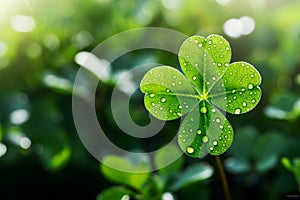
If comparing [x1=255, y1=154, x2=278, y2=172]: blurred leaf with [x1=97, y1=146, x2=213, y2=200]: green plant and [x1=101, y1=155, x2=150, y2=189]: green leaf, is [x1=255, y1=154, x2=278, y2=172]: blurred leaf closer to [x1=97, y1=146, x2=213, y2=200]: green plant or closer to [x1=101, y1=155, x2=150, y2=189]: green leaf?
[x1=97, y1=146, x2=213, y2=200]: green plant

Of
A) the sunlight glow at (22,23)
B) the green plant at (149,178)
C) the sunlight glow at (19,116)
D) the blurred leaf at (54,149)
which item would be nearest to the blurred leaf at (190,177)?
the green plant at (149,178)

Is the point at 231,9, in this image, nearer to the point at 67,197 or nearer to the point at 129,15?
the point at 129,15

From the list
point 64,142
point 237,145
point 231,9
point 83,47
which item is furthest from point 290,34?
point 64,142

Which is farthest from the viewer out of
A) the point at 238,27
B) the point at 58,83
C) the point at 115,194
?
the point at 238,27

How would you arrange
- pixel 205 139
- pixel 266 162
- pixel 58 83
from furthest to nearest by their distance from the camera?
pixel 58 83 → pixel 266 162 → pixel 205 139

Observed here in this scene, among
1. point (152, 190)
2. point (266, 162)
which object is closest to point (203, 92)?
point (152, 190)

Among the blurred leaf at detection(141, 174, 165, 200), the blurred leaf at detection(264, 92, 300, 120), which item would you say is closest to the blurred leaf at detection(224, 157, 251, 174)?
the blurred leaf at detection(264, 92, 300, 120)

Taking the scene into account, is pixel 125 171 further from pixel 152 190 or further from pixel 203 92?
pixel 203 92
